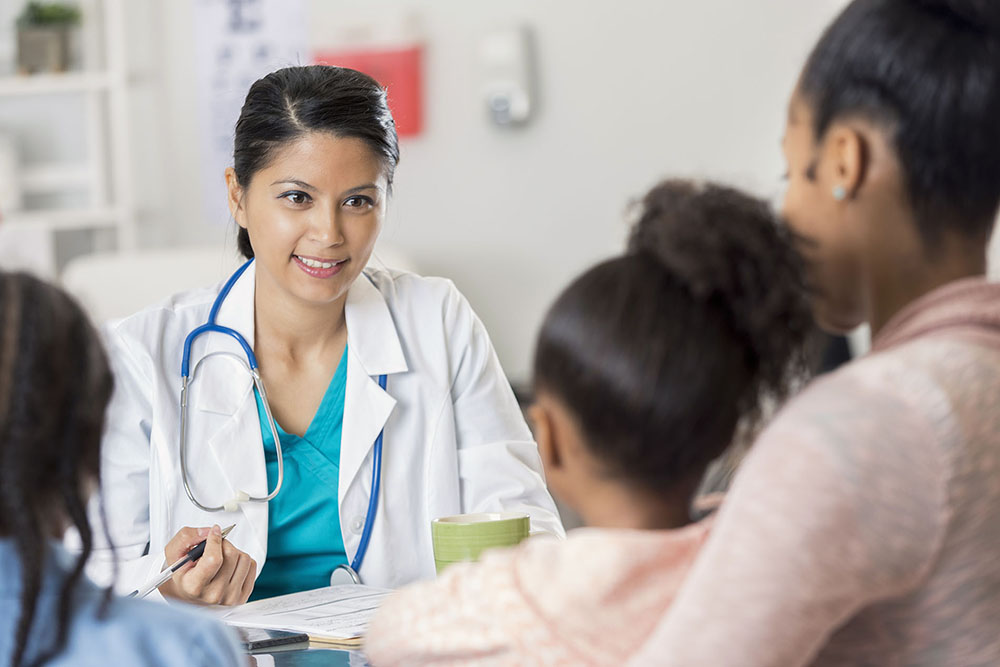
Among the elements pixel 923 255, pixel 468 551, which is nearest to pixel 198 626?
pixel 468 551

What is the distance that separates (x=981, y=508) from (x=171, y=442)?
1135mm

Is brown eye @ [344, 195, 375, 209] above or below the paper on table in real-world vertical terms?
above

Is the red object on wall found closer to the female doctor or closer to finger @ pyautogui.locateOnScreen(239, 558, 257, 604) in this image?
the female doctor

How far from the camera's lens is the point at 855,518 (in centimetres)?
70

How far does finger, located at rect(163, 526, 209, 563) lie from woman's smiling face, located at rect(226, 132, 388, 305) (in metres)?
0.42

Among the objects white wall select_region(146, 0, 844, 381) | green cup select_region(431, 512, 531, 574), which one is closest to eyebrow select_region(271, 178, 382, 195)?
green cup select_region(431, 512, 531, 574)

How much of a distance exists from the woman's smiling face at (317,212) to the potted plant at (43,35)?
198 centimetres

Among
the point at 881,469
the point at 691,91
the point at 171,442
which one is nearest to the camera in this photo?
the point at 881,469

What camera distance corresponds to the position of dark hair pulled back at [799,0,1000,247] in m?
0.84

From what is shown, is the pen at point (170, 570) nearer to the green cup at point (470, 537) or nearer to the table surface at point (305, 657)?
the table surface at point (305, 657)

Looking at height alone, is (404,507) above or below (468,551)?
below

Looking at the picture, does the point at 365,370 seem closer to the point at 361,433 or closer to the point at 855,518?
the point at 361,433

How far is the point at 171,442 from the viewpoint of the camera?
1583 mm

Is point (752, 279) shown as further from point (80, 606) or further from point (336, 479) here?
point (336, 479)
